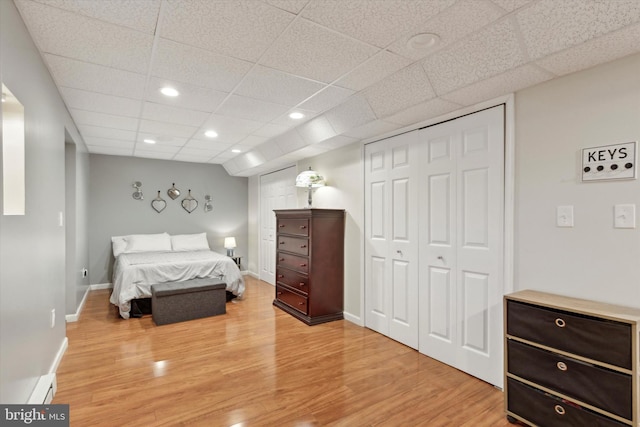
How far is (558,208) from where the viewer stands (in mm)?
2219

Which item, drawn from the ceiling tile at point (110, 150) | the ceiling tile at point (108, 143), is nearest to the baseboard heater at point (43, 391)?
the ceiling tile at point (108, 143)

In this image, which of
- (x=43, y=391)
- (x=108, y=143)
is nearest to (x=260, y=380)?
(x=43, y=391)

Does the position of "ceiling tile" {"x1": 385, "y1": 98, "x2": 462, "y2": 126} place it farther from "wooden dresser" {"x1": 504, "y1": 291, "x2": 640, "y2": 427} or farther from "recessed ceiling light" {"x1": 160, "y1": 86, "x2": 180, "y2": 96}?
"recessed ceiling light" {"x1": 160, "y1": 86, "x2": 180, "y2": 96}

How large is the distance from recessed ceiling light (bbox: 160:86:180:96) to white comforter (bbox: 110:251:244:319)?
2.54m

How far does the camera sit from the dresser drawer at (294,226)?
4168mm

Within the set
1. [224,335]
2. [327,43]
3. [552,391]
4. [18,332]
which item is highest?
[327,43]

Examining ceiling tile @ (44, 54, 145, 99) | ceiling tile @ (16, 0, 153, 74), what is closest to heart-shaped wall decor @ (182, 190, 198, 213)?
ceiling tile @ (44, 54, 145, 99)

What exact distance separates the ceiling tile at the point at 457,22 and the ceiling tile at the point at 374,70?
0.15 meters

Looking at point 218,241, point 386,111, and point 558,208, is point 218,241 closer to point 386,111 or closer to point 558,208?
point 386,111

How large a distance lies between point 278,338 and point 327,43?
2.95 meters

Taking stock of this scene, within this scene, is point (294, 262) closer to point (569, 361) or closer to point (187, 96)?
point (187, 96)

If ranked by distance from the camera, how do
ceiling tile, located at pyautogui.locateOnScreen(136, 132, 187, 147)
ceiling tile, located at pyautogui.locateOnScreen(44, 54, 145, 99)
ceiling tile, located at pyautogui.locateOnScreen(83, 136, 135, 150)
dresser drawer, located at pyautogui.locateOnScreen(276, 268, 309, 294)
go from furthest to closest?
ceiling tile, located at pyautogui.locateOnScreen(83, 136, 135, 150) → ceiling tile, located at pyautogui.locateOnScreen(136, 132, 187, 147) → dresser drawer, located at pyautogui.locateOnScreen(276, 268, 309, 294) → ceiling tile, located at pyautogui.locateOnScreen(44, 54, 145, 99)

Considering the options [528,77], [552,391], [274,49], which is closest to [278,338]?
[552,391]

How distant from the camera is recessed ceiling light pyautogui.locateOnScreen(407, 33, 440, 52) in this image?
2051 millimetres
